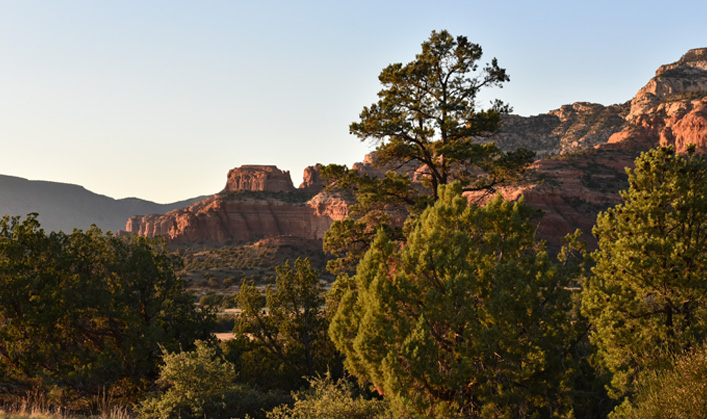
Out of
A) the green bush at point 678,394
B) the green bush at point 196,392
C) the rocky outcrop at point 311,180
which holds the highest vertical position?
the rocky outcrop at point 311,180

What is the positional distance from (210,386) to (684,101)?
420ft

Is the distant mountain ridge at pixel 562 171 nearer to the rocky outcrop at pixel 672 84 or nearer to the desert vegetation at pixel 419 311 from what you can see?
the rocky outcrop at pixel 672 84

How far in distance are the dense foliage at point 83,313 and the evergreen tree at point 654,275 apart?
45.3 feet

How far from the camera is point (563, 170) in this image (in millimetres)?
90062

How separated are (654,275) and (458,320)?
191 inches

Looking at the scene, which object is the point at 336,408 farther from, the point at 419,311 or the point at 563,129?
the point at 563,129

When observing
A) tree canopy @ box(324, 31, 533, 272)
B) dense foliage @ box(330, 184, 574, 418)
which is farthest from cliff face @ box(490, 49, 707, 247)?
dense foliage @ box(330, 184, 574, 418)


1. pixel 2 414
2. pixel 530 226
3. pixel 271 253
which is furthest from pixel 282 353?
pixel 271 253

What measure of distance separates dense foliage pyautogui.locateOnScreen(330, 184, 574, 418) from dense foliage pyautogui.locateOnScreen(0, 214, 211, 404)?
9443 millimetres

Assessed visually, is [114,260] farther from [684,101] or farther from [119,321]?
[684,101]

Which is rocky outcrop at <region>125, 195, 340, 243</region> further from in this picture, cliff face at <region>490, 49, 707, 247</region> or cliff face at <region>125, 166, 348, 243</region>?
cliff face at <region>490, 49, 707, 247</region>

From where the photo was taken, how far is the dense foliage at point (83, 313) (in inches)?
616

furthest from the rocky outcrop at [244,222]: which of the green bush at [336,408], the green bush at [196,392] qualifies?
the green bush at [336,408]

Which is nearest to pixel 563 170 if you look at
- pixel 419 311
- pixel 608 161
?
pixel 608 161
